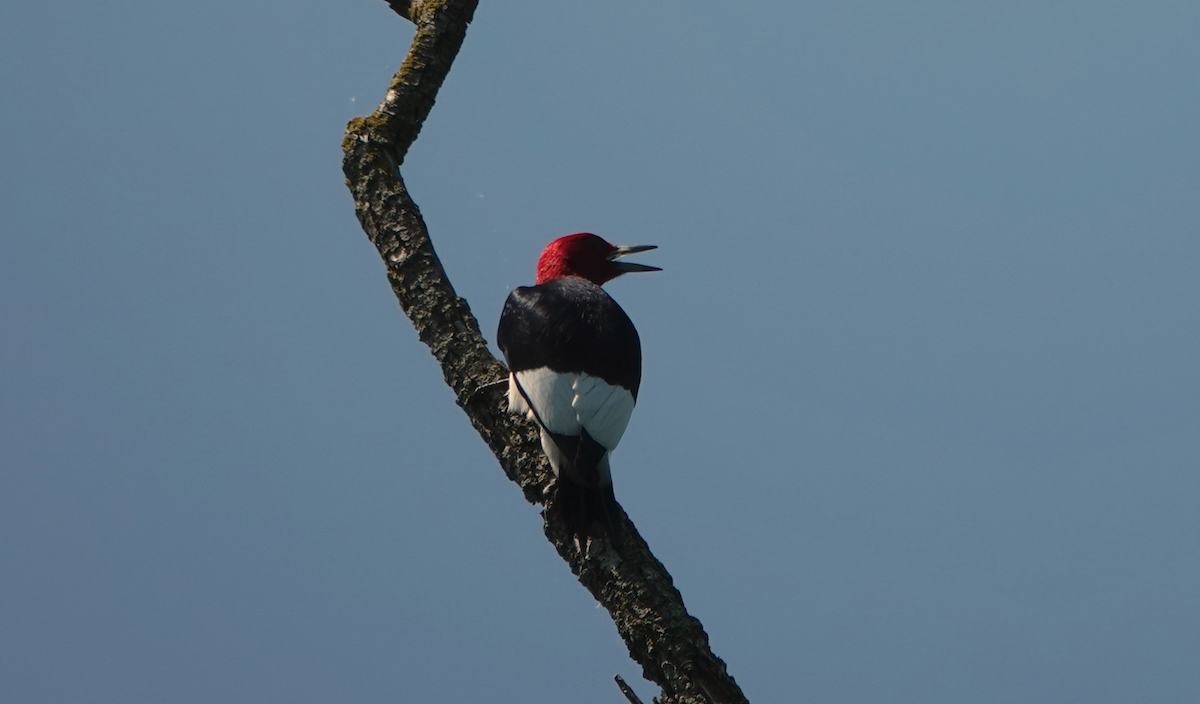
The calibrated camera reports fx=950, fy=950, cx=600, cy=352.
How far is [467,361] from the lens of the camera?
10.7 ft

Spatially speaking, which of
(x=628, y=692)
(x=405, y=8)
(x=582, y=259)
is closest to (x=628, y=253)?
(x=582, y=259)

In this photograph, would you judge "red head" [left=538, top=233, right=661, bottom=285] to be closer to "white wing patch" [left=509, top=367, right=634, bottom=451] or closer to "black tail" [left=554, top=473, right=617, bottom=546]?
"white wing patch" [left=509, top=367, right=634, bottom=451]

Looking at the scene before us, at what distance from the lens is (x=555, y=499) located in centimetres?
293

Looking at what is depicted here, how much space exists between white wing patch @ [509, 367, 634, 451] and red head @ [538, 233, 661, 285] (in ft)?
4.47

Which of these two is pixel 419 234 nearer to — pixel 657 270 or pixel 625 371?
pixel 625 371

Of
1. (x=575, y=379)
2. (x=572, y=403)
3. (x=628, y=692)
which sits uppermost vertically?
(x=575, y=379)

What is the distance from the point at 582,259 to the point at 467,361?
4.72 ft

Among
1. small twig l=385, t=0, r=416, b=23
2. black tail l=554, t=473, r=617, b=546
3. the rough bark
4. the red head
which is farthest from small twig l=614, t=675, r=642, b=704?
small twig l=385, t=0, r=416, b=23

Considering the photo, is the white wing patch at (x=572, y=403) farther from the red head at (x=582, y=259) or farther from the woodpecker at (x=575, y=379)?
the red head at (x=582, y=259)

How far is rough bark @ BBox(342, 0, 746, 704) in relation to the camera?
254 centimetres

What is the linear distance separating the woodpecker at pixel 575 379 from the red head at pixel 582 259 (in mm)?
635

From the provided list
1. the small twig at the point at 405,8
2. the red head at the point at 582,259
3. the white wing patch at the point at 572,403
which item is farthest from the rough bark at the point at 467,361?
the red head at the point at 582,259

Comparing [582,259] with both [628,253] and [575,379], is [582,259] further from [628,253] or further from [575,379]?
[575,379]

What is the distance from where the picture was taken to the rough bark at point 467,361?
2535mm
